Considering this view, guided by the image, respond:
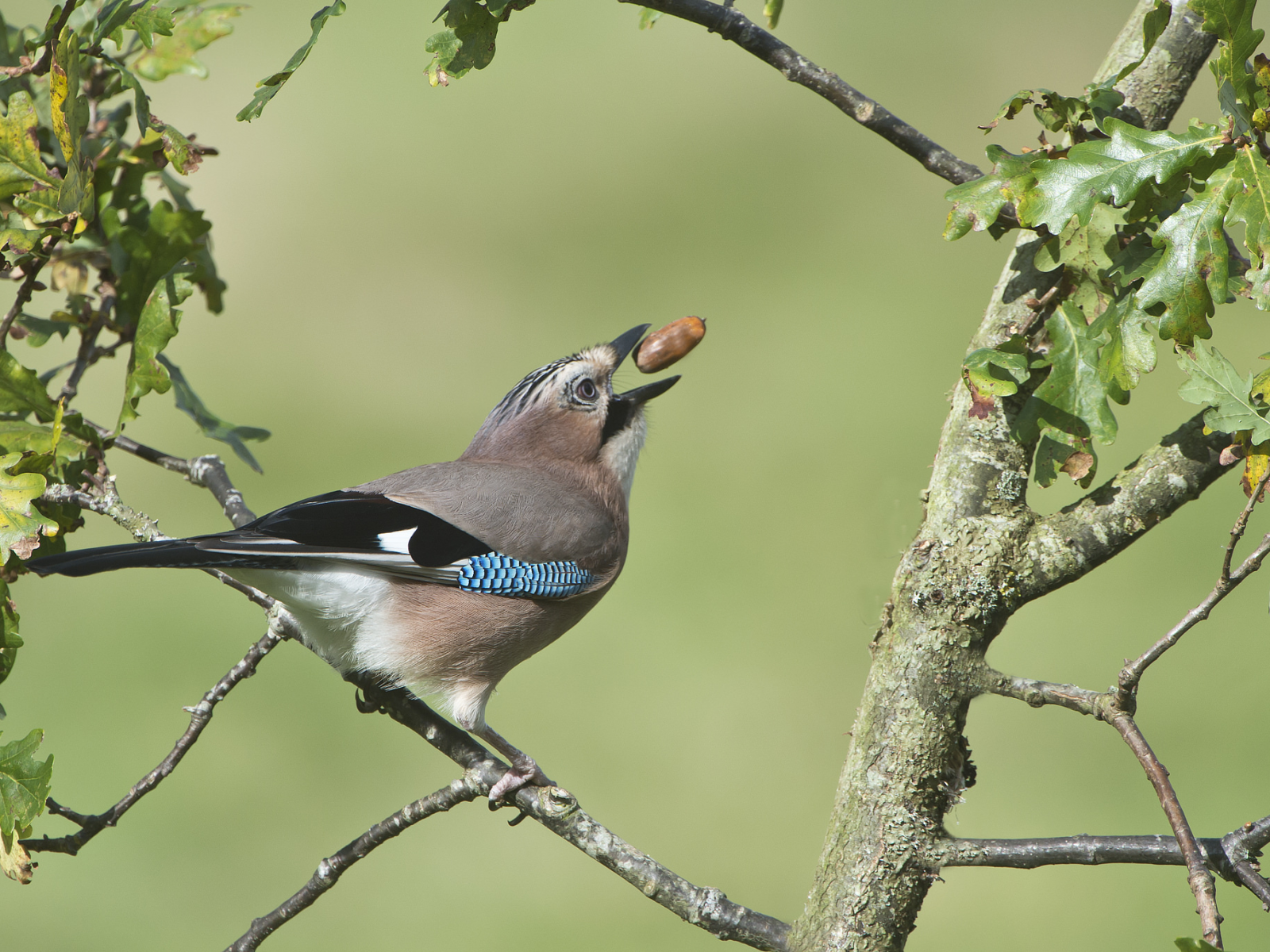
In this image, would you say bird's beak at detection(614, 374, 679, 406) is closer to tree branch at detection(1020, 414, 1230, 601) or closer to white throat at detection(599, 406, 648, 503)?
white throat at detection(599, 406, 648, 503)

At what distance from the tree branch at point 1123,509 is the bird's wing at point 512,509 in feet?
4.08

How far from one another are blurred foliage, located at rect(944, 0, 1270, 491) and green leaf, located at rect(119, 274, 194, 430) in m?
1.31

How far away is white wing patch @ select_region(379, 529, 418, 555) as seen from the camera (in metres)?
2.41

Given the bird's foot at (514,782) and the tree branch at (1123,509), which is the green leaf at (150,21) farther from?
the tree branch at (1123,509)

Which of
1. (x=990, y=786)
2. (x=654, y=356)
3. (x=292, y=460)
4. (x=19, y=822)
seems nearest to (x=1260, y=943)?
(x=990, y=786)

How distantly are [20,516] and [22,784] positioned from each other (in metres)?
0.36

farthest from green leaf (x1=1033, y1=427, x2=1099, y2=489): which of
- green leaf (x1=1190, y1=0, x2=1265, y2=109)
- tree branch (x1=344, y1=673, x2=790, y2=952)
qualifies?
tree branch (x1=344, y1=673, x2=790, y2=952)

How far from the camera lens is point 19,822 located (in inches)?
58.4

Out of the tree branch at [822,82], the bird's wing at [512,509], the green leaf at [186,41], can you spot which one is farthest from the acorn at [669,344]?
the green leaf at [186,41]

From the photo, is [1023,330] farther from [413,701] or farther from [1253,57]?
[413,701]

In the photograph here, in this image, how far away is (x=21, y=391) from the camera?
1925mm

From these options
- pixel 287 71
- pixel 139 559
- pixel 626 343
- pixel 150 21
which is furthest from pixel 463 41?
pixel 626 343

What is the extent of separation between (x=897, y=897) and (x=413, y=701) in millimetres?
1167

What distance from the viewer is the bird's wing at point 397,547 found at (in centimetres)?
221
